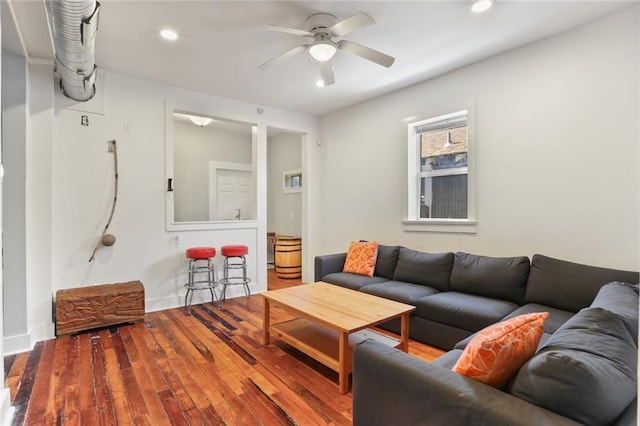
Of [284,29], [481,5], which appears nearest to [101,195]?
[284,29]

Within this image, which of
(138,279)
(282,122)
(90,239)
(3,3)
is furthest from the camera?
(282,122)

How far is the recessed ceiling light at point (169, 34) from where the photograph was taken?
2775 millimetres

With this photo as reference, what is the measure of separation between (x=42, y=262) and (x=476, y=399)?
383 cm

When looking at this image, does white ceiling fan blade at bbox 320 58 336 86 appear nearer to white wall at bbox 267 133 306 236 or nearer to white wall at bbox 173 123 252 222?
white wall at bbox 173 123 252 222

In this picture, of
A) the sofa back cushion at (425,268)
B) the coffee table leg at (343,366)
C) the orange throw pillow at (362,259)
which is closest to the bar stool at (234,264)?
the orange throw pillow at (362,259)

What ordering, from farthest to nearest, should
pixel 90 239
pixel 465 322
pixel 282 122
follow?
pixel 282 122 → pixel 90 239 → pixel 465 322

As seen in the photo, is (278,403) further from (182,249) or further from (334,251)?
(334,251)

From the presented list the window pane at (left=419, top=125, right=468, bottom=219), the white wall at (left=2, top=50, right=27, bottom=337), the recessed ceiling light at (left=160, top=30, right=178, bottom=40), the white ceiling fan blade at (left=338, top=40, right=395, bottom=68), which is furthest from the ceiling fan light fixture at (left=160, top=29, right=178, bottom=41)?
the window pane at (left=419, top=125, right=468, bottom=219)

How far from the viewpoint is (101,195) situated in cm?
355

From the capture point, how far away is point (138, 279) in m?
3.78

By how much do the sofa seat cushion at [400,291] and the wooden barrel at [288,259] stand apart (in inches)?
99.8

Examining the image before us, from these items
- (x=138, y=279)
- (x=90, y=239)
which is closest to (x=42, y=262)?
(x=90, y=239)

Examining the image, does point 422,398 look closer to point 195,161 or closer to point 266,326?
point 266,326

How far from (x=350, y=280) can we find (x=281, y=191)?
3.80 m
